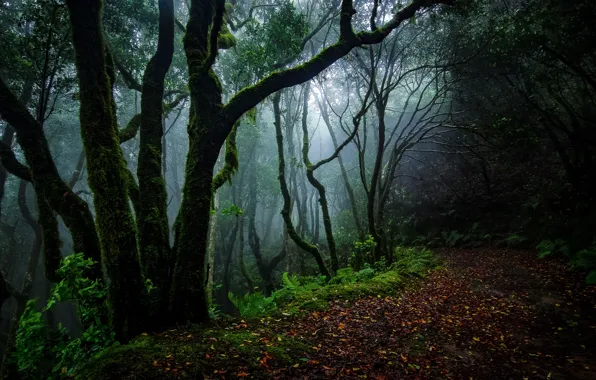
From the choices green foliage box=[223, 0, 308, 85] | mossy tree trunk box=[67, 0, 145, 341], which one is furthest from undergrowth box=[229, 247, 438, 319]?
green foliage box=[223, 0, 308, 85]

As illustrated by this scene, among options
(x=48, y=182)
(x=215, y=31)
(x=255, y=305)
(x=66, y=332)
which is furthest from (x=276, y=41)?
(x=66, y=332)

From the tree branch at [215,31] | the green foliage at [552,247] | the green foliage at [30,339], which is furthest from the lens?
the green foliage at [552,247]

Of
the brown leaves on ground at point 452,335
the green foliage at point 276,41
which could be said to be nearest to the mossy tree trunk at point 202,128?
the brown leaves on ground at point 452,335

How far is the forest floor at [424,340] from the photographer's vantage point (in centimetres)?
334

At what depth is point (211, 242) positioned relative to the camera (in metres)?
13.2

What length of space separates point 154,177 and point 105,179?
1093mm

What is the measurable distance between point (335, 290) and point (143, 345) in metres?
3.97

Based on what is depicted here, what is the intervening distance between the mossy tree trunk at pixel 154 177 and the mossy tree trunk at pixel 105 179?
24.1 inches

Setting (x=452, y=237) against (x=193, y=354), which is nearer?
(x=193, y=354)

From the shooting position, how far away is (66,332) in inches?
155

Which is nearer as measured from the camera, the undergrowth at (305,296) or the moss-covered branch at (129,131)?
the undergrowth at (305,296)

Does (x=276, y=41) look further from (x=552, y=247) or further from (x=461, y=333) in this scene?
(x=552, y=247)

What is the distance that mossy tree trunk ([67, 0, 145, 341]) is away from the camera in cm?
363

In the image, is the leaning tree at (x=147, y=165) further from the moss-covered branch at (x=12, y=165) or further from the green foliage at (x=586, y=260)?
the green foliage at (x=586, y=260)
